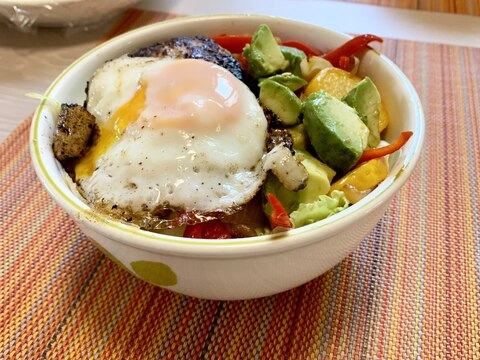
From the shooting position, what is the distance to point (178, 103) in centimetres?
114

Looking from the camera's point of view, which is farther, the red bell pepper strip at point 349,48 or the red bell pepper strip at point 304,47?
the red bell pepper strip at point 304,47

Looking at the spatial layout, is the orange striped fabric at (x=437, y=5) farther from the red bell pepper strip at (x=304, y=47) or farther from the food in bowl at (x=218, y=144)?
the food in bowl at (x=218, y=144)

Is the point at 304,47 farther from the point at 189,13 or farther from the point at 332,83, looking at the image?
the point at 189,13

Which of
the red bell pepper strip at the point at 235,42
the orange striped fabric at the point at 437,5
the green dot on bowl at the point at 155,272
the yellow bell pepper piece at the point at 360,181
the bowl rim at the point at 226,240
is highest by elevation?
the red bell pepper strip at the point at 235,42

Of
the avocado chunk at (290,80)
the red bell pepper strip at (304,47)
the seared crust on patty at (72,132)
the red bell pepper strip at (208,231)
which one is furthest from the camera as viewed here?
the red bell pepper strip at (304,47)

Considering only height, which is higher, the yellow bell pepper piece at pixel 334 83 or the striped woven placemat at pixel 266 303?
the yellow bell pepper piece at pixel 334 83

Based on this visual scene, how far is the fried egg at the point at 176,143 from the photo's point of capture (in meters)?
1.04

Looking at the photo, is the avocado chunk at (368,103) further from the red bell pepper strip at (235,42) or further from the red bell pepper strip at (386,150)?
the red bell pepper strip at (235,42)

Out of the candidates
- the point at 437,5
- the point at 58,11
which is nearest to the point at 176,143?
the point at 58,11

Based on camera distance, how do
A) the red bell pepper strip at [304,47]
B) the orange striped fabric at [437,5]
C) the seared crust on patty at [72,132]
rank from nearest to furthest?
1. the seared crust on patty at [72,132]
2. the red bell pepper strip at [304,47]
3. the orange striped fabric at [437,5]

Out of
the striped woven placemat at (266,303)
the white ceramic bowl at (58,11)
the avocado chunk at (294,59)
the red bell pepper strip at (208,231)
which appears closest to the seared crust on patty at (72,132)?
the striped woven placemat at (266,303)

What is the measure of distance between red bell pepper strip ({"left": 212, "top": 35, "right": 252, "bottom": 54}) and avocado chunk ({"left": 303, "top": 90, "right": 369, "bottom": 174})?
16.2 inches

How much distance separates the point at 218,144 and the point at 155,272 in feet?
1.03

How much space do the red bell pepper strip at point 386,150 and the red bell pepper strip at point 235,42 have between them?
1.84 feet
